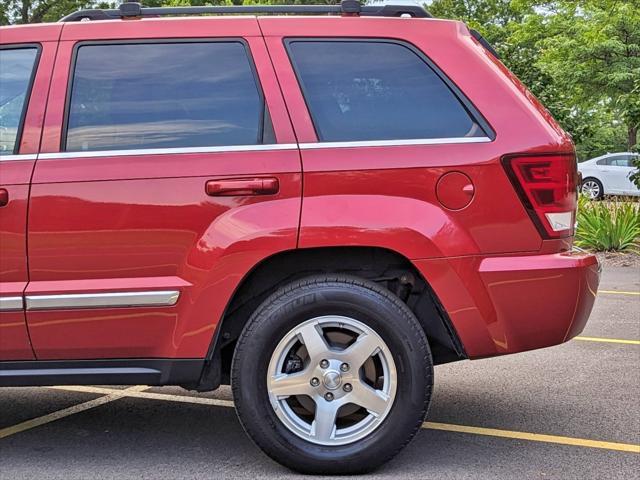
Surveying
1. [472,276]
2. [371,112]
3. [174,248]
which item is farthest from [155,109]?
[472,276]

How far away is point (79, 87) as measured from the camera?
3.40 m

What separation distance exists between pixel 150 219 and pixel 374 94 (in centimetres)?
111

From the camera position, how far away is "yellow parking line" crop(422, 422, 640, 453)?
12.1ft

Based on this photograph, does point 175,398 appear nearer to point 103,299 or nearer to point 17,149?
point 103,299

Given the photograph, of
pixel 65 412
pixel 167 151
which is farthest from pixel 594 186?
pixel 167 151

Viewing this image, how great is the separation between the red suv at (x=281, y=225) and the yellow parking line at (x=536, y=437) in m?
0.68

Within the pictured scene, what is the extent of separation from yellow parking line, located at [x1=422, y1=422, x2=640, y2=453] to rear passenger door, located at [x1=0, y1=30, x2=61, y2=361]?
2085 mm

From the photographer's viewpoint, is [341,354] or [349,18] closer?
[341,354]

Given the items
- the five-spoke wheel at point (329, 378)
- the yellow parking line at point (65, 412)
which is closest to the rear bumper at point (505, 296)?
the five-spoke wheel at point (329, 378)

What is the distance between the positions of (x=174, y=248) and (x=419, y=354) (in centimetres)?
111

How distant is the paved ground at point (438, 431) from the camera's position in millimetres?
3438

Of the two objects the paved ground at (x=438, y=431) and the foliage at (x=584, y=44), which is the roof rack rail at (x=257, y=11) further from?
the foliage at (x=584, y=44)

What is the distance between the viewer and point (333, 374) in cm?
327

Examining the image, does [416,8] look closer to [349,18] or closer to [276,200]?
[349,18]
